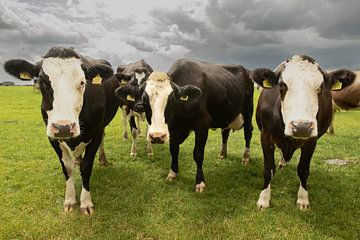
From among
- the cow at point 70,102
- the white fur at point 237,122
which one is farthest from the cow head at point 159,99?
the white fur at point 237,122

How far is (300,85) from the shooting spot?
5.36 metres

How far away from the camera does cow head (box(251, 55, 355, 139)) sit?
508 centimetres

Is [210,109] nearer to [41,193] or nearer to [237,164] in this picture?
[237,164]

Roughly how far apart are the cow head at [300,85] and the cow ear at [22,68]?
135 inches

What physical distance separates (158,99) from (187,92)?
1.87 feet

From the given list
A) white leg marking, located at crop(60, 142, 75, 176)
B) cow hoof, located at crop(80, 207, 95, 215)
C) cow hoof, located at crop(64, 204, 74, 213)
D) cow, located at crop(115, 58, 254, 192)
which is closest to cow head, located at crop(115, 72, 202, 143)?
cow, located at crop(115, 58, 254, 192)

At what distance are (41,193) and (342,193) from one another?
233 inches

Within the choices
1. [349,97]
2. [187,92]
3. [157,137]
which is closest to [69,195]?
[157,137]

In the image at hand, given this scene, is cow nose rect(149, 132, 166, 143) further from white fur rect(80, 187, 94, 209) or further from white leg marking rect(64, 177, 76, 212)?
white leg marking rect(64, 177, 76, 212)

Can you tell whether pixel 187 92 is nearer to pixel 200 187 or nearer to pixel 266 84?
pixel 266 84

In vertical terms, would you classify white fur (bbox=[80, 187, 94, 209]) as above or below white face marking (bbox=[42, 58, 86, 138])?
below

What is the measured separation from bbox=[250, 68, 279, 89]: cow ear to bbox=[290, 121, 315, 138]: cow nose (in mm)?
1087

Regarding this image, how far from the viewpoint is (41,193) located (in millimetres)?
7152

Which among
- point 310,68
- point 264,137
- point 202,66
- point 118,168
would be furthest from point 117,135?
point 310,68
